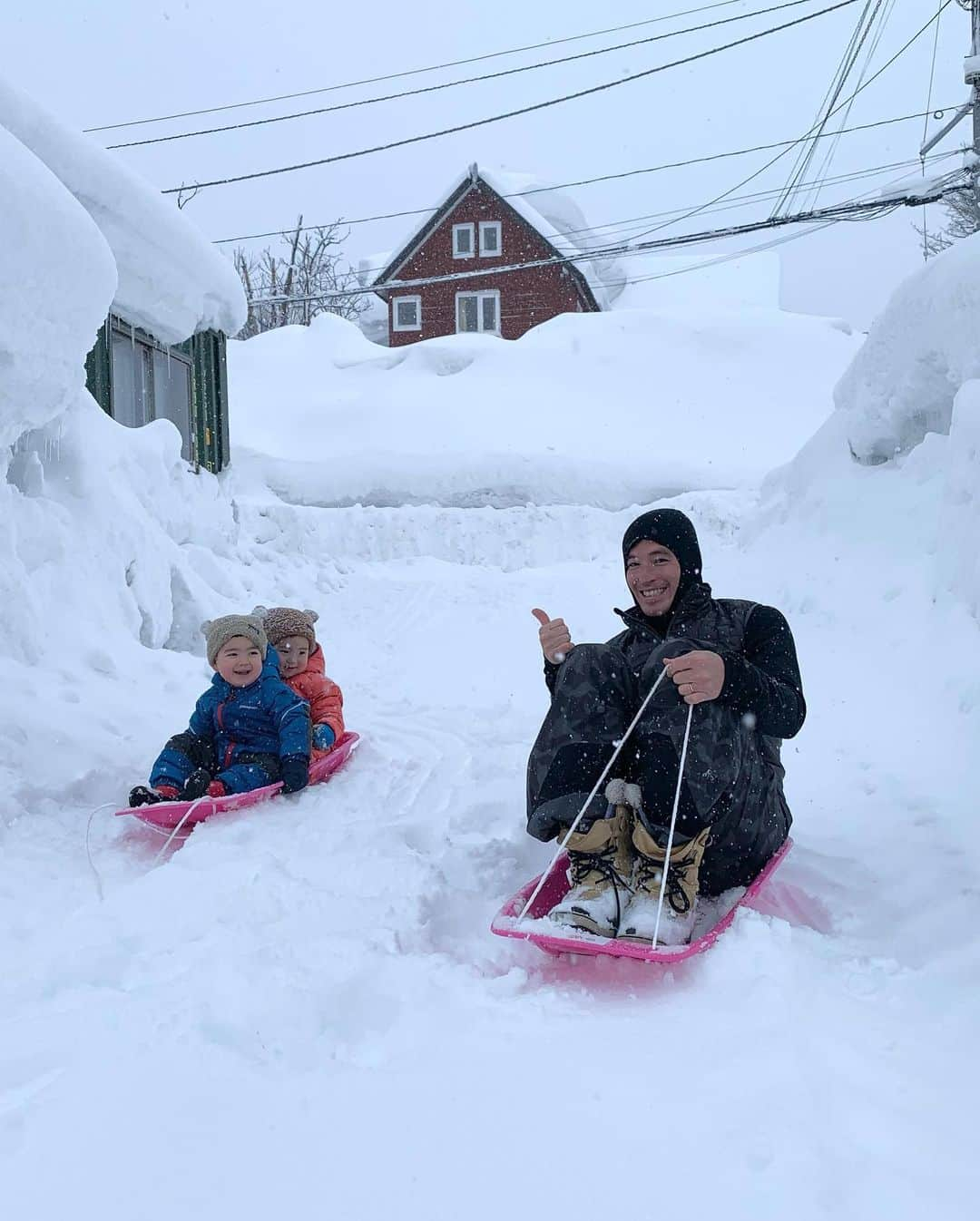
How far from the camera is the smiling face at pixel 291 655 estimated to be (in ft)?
16.4

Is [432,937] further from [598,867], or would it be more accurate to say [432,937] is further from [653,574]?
[653,574]

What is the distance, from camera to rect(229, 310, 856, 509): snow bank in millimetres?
17766

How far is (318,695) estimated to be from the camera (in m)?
4.96

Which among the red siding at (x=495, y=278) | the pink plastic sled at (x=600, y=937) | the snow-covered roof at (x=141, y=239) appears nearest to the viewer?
the pink plastic sled at (x=600, y=937)

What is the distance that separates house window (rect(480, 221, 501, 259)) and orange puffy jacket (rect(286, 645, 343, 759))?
27588mm

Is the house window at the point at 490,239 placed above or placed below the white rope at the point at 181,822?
above

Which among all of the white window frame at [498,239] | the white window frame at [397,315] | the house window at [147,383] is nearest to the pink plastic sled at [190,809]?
the house window at [147,383]

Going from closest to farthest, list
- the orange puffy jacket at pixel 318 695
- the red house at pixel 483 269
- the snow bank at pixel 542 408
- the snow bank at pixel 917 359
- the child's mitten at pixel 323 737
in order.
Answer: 1. the child's mitten at pixel 323 737
2. the orange puffy jacket at pixel 318 695
3. the snow bank at pixel 917 359
4. the snow bank at pixel 542 408
5. the red house at pixel 483 269

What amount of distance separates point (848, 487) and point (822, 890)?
543cm

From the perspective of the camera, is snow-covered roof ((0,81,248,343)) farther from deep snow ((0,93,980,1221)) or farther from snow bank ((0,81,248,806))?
deep snow ((0,93,980,1221))

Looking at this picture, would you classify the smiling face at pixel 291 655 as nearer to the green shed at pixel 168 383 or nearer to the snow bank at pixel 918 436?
the snow bank at pixel 918 436

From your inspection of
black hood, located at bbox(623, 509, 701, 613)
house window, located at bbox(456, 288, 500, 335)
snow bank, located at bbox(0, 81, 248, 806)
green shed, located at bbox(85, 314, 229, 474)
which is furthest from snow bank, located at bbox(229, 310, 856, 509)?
black hood, located at bbox(623, 509, 701, 613)

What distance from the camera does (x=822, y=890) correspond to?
3217mm

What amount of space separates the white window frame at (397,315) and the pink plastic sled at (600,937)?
1146 inches
